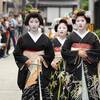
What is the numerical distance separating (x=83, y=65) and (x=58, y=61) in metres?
0.94

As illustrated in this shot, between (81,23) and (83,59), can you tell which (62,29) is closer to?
(81,23)

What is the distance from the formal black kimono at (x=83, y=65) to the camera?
8.47 meters

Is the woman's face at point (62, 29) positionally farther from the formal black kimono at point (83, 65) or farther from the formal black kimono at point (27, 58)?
the formal black kimono at point (27, 58)

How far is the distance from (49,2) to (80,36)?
193 feet

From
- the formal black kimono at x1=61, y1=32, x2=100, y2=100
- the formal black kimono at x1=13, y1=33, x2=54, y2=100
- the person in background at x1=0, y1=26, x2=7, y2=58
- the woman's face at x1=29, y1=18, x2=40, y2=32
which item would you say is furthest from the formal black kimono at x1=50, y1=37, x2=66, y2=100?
the person in background at x1=0, y1=26, x2=7, y2=58

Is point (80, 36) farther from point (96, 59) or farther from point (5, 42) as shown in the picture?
point (5, 42)

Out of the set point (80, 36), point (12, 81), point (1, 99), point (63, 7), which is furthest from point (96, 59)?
point (63, 7)

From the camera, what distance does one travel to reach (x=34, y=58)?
27.2ft

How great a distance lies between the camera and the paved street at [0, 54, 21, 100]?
12.1 meters

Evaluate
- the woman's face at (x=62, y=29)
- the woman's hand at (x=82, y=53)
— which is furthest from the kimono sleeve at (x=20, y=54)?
the woman's face at (x=62, y=29)

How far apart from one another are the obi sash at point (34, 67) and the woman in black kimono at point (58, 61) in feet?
1.79

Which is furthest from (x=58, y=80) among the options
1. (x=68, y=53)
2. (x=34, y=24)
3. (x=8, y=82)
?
(x=8, y=82)

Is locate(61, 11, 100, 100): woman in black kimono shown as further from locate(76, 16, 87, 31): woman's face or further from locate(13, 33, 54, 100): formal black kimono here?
locate(13, 33, 54, 100): formal black kimono

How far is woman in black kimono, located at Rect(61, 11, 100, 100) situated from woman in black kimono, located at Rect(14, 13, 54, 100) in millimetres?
360
